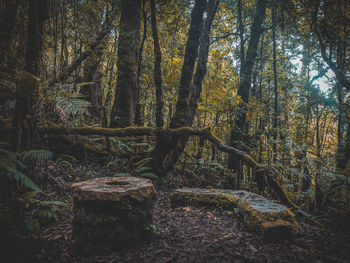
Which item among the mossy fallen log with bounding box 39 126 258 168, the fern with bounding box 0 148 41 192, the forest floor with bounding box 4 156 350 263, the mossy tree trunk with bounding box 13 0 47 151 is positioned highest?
the mossy tree trunk with bounding box 13 0 47 151

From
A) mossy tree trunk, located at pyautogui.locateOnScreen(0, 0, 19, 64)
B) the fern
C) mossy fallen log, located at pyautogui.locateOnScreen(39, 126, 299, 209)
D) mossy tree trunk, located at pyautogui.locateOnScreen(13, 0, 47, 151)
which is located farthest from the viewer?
mossy fallen log, located at pyautogui.locateOnScreen(39, 126, 299, 209)

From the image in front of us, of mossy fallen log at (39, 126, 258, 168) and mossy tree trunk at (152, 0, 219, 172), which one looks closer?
mossy fallen log at (39, 126, 258, 168)

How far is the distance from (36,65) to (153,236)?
130 inches

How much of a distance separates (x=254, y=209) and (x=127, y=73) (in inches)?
220

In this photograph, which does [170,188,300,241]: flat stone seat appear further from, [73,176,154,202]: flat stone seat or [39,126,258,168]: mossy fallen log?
[73,176,154,202]: flat stone seat

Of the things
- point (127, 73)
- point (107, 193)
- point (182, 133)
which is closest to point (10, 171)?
point (107, 193)

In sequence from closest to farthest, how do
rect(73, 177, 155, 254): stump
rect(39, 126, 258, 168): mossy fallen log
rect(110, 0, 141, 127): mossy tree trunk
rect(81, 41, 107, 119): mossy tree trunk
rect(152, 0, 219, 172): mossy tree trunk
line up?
rect(73, 177, 155, 254): stump < rect(39, 126, 258, 168): mossy fallen log < rect(152, 0, 219, 172): mossy tree trunk < rect(81, 41, 107, 119): mossy tree trunk < rect(110, 0, 141, 127): mossy tree trunk

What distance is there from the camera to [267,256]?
236 centimetres

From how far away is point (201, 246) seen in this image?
2.68m

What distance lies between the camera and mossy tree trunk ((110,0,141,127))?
6387mm

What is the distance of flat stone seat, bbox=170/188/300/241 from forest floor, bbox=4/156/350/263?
14 centimetres

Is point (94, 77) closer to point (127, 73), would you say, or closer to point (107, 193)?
point (127, 73)

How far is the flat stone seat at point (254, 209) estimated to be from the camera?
272cm

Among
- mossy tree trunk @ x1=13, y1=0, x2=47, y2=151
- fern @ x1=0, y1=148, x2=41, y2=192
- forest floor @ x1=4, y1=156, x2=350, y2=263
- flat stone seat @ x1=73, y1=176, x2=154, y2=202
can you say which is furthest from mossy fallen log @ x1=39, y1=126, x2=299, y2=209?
flat stone seat @ x1=73, y1=176, x2=154, y2=202
